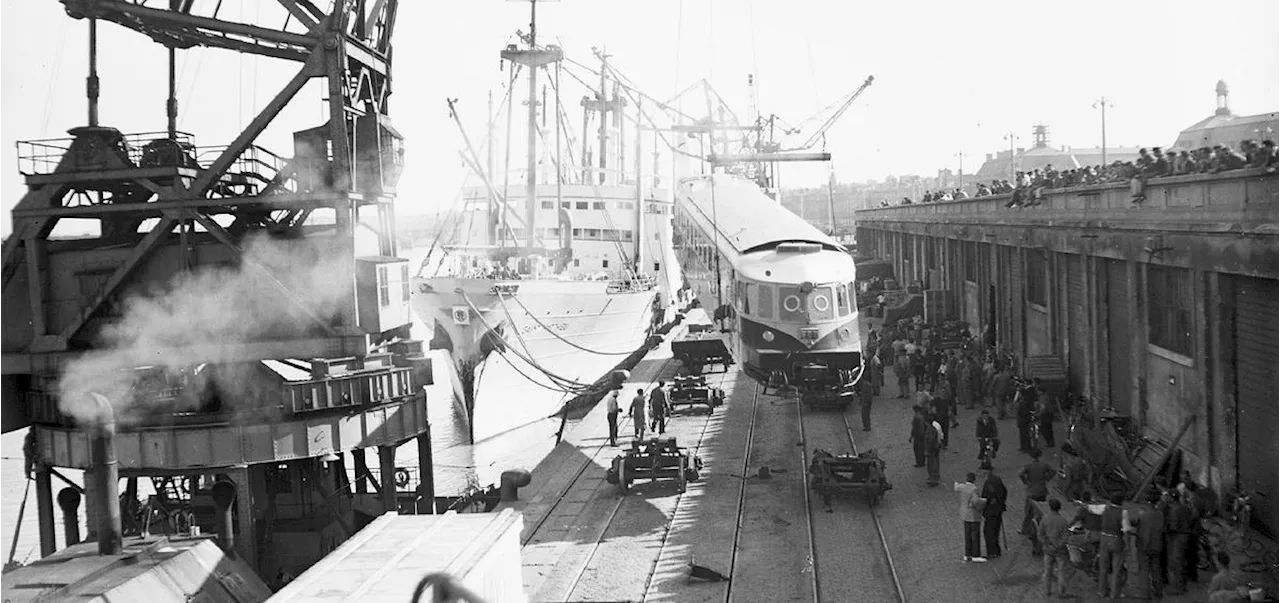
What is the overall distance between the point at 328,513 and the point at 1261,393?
15116mm

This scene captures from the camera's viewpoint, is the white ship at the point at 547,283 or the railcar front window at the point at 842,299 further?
the white ship at the point at 547,283

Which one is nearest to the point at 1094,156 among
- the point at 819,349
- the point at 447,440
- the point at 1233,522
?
the point at 447,440

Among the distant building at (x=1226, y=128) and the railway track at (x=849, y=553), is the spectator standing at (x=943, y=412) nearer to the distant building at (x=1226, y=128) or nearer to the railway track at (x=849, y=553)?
the railway track at (x=849, y=553)

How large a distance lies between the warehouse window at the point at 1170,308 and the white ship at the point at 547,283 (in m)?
15.0

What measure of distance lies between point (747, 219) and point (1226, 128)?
96.3ft

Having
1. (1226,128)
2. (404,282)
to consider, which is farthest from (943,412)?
(1226,128)

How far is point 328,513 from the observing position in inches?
766

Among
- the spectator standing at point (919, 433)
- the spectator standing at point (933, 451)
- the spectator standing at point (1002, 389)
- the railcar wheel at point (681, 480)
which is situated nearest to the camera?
the spectator standing at point (933, 451)

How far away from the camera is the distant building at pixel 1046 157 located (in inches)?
3784

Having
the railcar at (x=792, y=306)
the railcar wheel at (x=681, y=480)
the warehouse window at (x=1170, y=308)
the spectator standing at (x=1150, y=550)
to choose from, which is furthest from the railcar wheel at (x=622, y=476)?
the warehouse window at (x=1170, y=308)

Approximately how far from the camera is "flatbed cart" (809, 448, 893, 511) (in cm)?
1812

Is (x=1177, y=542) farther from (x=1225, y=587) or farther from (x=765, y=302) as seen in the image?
(x=765, y=302)

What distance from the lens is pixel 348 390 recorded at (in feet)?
57.0

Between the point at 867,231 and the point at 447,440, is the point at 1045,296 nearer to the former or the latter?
the point at 447,440
